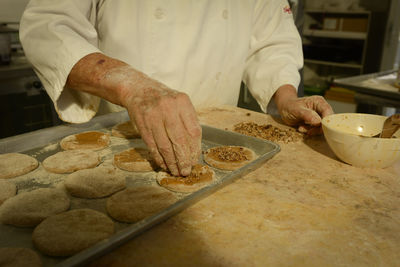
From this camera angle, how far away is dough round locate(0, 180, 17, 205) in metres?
1.07

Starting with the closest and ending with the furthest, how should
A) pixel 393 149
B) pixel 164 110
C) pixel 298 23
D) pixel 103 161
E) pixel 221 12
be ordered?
1. pixel 164 110
2. pixel 393 149
3. pixel 103 161
4. pixel 221 12
5. pixel 298 23

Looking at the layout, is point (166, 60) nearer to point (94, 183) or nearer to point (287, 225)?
point (94, 183)

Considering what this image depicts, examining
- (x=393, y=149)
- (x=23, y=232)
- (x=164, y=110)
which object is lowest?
(x=23, y=232)

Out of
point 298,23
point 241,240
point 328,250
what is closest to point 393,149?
point 328,250

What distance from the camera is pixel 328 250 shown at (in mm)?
827

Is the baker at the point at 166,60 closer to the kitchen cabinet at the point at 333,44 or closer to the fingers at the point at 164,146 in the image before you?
the fingers at the point at 164,146

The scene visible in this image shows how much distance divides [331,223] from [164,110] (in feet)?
2.03

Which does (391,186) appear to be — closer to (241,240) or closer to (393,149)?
(393,149)

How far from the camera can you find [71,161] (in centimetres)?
133

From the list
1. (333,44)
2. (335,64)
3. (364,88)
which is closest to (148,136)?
(364,88)

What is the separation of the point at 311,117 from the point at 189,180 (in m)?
0.75

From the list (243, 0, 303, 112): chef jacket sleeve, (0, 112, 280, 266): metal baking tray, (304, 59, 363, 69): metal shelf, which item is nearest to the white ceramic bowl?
(0, 112, 280, 266): metal baking tray

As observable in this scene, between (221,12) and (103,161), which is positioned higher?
(221,12)

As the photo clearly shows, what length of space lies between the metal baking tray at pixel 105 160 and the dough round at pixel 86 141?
43mm
